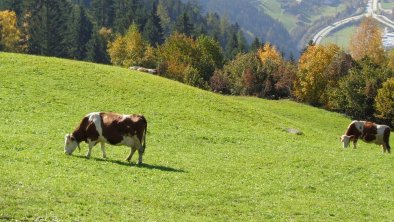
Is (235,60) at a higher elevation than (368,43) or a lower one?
lower

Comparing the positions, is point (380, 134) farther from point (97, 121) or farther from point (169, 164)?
point (97, 121)

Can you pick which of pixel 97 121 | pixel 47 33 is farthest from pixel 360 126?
pixel 47 33

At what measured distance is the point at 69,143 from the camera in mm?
27750

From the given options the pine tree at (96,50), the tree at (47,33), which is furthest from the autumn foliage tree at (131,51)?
the tree at (47,33)

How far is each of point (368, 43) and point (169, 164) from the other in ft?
312

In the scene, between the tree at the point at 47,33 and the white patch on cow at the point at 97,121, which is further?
the tree at the point at 47,33

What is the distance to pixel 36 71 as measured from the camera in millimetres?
51875

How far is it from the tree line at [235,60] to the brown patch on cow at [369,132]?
112 ft

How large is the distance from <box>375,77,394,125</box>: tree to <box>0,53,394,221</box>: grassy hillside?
27.9m

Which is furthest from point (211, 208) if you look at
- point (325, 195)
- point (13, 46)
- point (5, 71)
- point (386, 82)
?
point (13, 46)

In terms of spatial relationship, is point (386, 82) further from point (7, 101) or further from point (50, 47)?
point (50, 47)

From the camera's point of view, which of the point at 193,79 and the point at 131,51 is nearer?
the point at 193,79

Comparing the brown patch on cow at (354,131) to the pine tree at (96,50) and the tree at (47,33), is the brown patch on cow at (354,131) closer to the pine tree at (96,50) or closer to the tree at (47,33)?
the tree at (47,33)

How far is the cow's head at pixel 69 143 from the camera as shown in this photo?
27.7m
